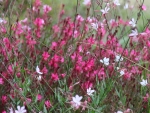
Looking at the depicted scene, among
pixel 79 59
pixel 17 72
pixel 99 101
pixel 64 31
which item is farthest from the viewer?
pixel 64 31

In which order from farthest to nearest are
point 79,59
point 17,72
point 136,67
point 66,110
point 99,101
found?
point 136,67 → point 79,59 → point 17,72 → point 99,101 → point 66,110

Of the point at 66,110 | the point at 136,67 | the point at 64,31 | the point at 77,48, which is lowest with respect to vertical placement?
the point at 66,110

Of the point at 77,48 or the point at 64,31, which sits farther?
the point at 64,31

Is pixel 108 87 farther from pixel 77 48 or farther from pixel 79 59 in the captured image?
pixel 77 48

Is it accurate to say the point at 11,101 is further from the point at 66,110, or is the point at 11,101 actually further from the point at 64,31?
the point at 64,31

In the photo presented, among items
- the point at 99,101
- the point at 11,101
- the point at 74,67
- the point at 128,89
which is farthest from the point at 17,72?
the point at 128,89

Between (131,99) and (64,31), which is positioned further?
(64,31)

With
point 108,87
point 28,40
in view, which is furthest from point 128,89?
point 28,40

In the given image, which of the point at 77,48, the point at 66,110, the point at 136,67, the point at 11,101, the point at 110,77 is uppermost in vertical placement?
the point at 77,48

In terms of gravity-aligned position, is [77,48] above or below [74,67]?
above
